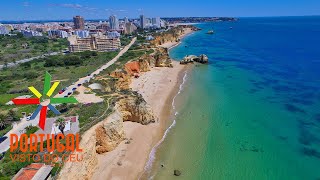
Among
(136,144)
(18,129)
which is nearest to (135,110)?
(136,144)

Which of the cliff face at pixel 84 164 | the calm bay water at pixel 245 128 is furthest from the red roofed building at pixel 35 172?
the calm bay water at pixel 245 128

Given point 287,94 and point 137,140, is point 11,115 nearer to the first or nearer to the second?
point 137,140

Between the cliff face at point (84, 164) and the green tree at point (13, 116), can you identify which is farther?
the green tree at point (13, 116)

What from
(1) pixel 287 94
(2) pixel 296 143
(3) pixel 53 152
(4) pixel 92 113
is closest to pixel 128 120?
(4) pixel 92 113

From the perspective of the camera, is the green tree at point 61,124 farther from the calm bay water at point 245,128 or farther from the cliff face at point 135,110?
the calm bay water at point 245,128

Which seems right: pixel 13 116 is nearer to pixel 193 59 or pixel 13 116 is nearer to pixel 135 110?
pixel 135 110

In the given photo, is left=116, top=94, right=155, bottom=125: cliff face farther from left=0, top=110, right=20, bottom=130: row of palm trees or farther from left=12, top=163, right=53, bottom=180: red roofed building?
left=12, top=163, right=53, bottom=180: red roofed building

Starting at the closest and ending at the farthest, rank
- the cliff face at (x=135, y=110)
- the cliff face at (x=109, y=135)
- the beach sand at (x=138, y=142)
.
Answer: the beach sand at (x=138, y=142), the cliff face at (x=109, y=135), the cliff face at (x=135, y=110)
